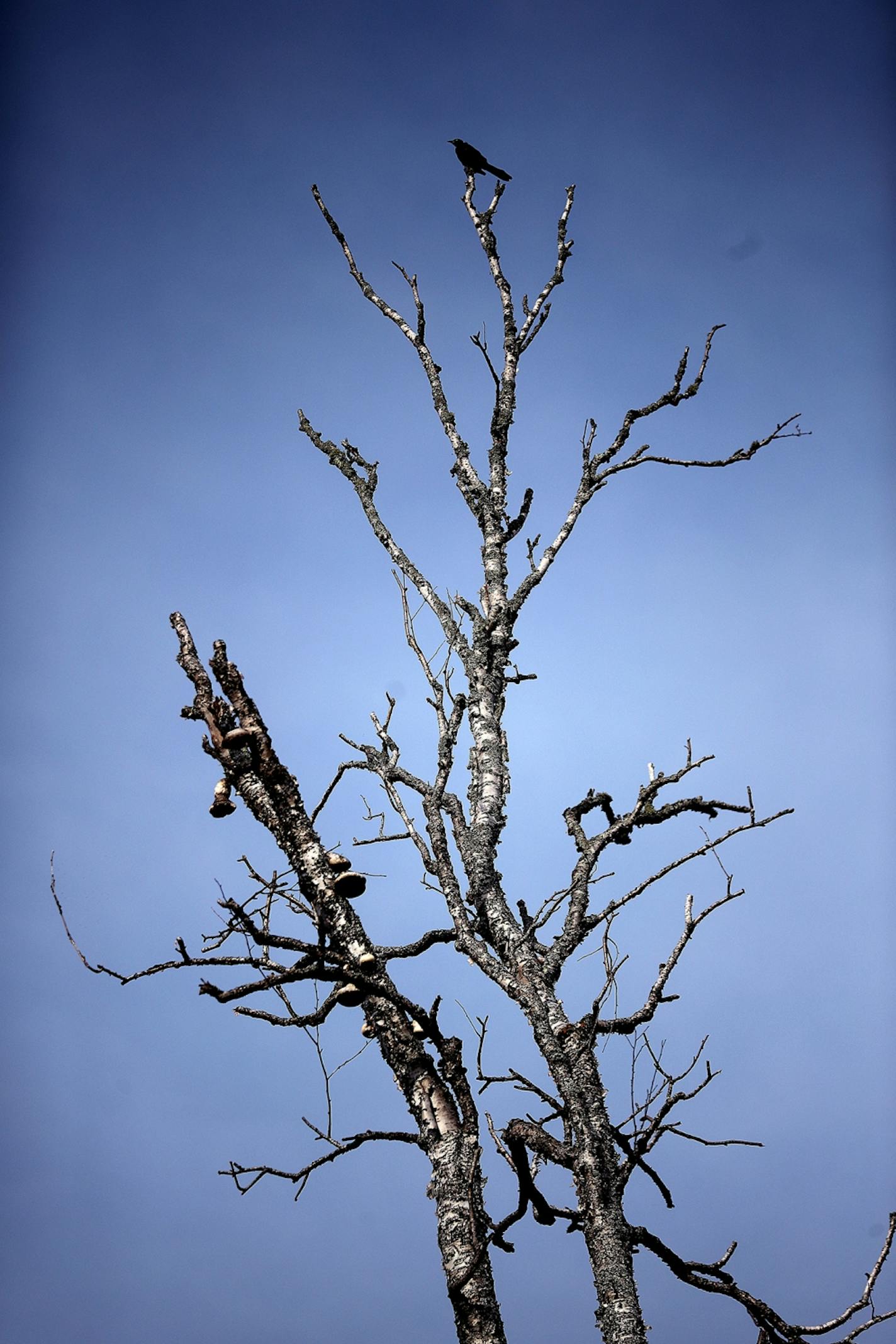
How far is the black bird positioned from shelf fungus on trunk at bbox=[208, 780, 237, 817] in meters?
6.43

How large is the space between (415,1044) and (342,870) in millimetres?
832

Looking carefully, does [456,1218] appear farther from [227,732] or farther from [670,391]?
[670,391]

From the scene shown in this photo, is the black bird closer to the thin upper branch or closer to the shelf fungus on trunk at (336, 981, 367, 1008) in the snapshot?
the thin upper branch

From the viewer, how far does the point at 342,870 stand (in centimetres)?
453

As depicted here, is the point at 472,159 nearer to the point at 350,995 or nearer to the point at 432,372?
the point at 432,372

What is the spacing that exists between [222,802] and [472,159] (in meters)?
6.90

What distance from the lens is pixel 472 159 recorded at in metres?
8.78

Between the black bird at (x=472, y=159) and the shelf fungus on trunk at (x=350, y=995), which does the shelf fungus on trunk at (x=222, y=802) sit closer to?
the shelf fungus on trunk at (x=350, y=995)

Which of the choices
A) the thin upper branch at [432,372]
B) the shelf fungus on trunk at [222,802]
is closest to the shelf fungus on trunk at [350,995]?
the shelf fungus on trunk at [222,802]

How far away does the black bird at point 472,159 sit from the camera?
28.5ft

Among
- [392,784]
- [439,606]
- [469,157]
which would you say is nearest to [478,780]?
[392,784]

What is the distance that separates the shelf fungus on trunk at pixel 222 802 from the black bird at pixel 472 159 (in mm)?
6434

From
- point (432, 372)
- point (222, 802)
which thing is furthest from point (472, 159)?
point (222, 802)

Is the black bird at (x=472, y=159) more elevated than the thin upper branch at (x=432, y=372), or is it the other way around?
the black bird at (x=472, y=159)
